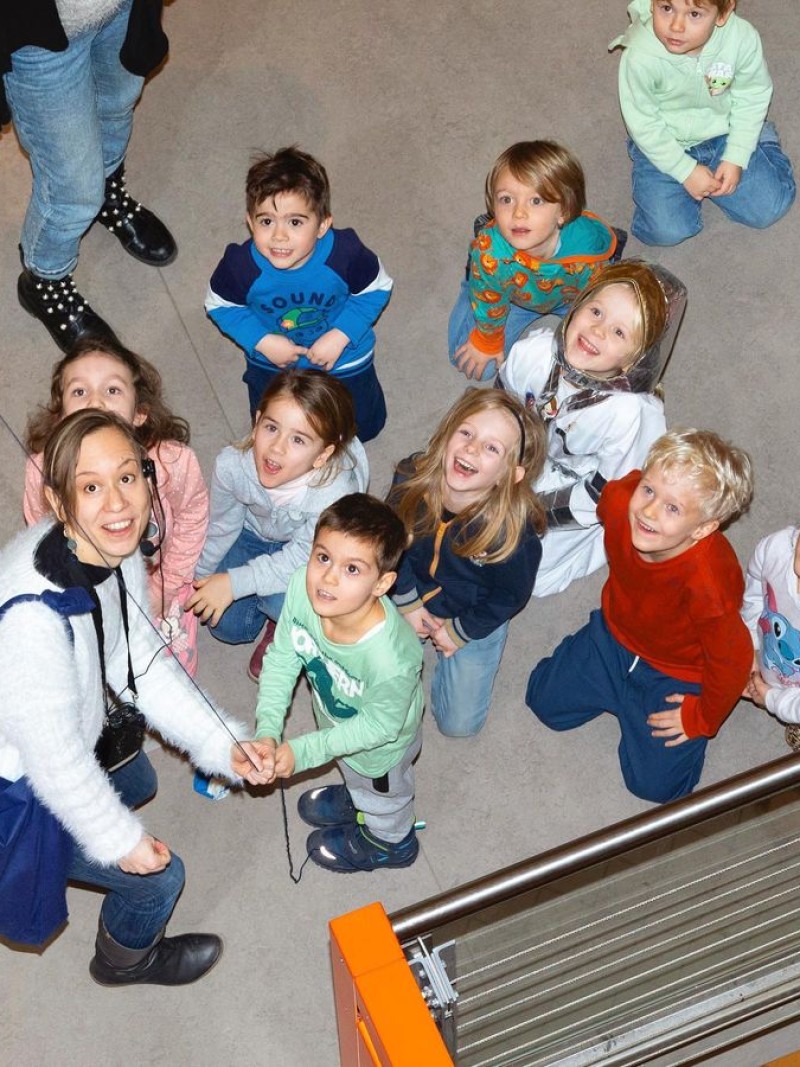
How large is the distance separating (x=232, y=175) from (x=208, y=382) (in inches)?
29.6

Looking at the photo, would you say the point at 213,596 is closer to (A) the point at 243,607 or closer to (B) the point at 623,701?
(A) the point at 243,607

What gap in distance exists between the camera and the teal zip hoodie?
4.11 metres

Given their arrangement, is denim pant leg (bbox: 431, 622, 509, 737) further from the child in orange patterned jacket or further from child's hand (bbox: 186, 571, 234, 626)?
the child in orange patterned jacket

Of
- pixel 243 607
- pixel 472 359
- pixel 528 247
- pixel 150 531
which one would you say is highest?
pixel 528 247

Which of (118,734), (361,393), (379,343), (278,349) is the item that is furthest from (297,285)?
Answer: (118,734)

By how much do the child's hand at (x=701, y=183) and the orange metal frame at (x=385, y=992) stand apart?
2774 millimetres

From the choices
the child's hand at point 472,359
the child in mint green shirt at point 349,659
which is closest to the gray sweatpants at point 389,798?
the child in mint green shirt at point 349,659

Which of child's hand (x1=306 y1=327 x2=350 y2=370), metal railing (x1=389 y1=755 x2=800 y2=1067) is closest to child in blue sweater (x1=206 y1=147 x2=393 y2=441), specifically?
child's hand (x1=306 y1=327 x2=350 y2=370)

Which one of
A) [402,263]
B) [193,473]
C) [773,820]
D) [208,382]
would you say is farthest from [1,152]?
[773,820]

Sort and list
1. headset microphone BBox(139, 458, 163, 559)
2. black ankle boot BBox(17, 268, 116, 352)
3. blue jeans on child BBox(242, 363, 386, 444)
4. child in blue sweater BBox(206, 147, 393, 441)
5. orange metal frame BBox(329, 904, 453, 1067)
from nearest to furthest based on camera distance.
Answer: orange metal frame BBox(329, 904, 453, 1067), headset microphone BBox(139, 458, 163, 559), child in blue sweater BBox(206, 147, 393, 441), blue jeans on child BBox(242, 363, 386, 444), black ankle boot BBox(17, 268, 116, 352)

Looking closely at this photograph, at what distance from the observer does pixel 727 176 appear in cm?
430

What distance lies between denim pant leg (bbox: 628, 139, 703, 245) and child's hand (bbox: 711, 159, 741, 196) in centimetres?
10

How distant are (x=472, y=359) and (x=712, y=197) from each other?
3.18ft

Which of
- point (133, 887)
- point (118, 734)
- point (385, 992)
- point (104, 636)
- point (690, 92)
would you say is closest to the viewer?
point (385, 992)
